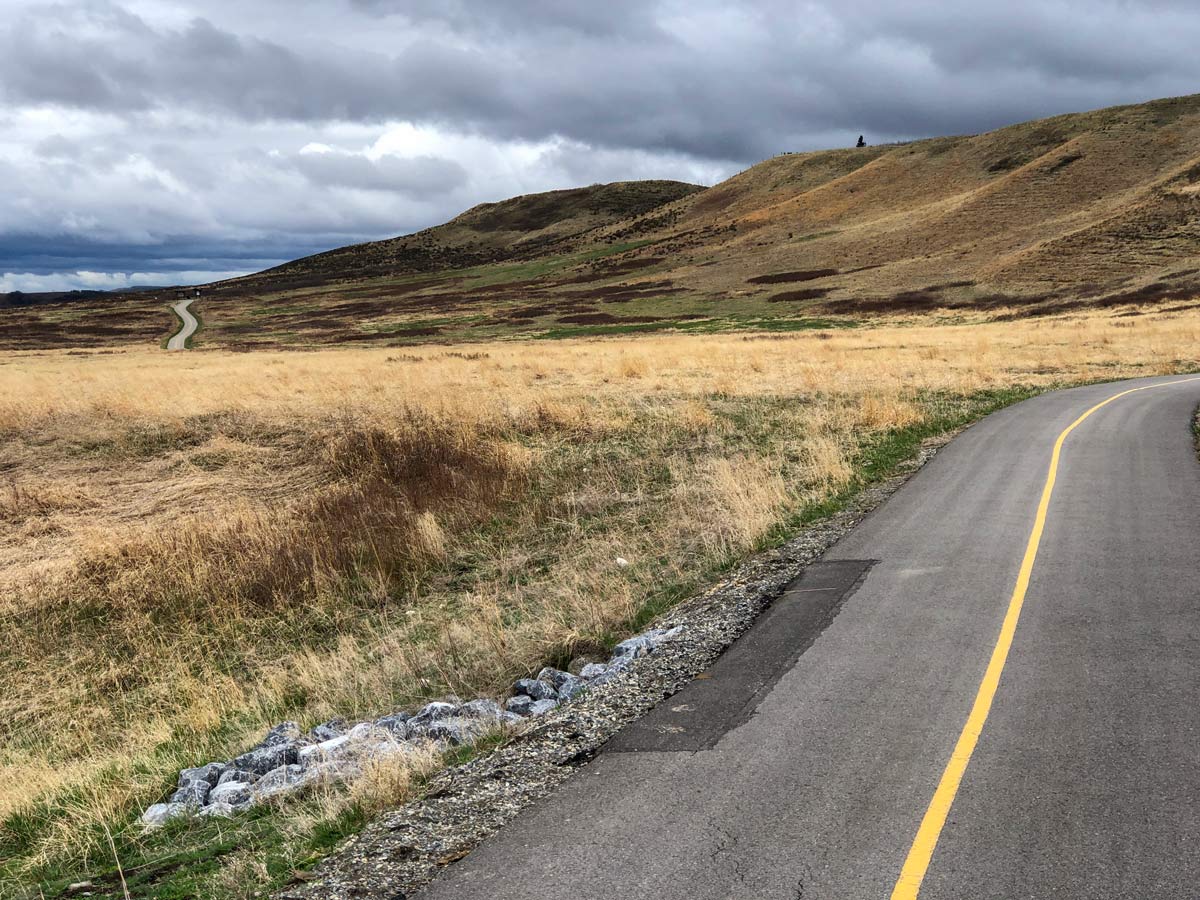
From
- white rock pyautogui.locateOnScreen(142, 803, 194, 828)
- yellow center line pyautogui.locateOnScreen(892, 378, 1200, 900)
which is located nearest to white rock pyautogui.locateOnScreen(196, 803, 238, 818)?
white rock pyautogui.locateOnScreen(142, 803, 194, 828)

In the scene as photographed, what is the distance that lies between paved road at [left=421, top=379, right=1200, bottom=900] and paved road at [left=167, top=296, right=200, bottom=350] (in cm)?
7083

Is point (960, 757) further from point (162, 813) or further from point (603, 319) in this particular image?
point (603, 319)

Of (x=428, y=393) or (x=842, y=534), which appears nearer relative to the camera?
(x=842, y=534)

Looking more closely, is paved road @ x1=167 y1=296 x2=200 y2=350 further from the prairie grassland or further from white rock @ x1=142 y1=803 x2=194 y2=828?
white rock @ x1=142 y1=803 x2=194 y2=828

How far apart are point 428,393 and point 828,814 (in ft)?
71.8

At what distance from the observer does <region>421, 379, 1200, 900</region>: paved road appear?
4480mm

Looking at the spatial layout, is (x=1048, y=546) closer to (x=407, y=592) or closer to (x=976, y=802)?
(x=976, y=802)

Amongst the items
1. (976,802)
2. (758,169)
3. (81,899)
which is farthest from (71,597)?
(758,169)

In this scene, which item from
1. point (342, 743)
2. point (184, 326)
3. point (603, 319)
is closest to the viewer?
point (342, 743)

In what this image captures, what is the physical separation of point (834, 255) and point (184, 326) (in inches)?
2823

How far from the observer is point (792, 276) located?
8850cm

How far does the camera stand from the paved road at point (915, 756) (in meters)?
4.48

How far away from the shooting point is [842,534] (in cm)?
1168

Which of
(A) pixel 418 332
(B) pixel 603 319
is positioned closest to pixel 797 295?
(B) pixel 603 319
